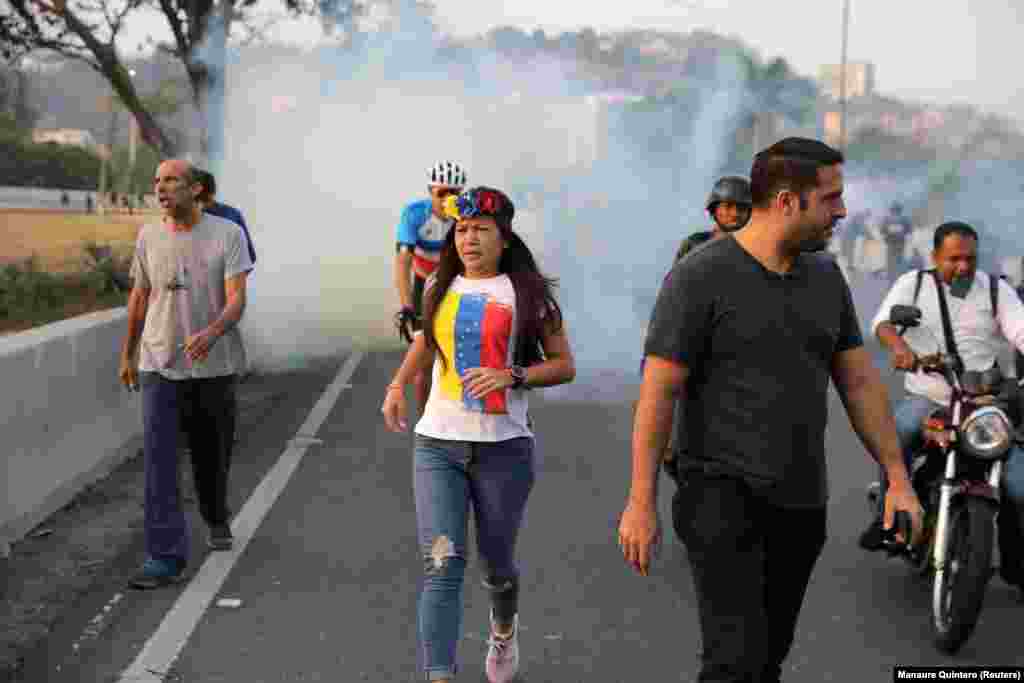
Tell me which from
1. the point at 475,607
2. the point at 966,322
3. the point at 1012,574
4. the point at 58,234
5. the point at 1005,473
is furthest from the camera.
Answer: the point at 58,234

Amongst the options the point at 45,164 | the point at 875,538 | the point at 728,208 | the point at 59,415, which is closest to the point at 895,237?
the point at 45,164

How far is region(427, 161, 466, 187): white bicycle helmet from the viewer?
8.83 metres

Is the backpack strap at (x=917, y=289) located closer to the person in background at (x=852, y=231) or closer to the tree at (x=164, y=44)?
the tree at (x=164, y=44)

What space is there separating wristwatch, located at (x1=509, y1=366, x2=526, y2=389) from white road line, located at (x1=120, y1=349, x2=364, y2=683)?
1.66 meters

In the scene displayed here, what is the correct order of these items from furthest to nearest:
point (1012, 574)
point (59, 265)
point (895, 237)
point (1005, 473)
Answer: point (895, 237) → point (59, 265) → point (1012, 574) → point (1005, 473)

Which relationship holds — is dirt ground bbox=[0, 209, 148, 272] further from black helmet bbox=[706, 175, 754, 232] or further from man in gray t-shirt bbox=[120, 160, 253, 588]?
black helmet bbox=[706, 175, 754, 232]

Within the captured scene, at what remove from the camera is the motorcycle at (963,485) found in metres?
5.89

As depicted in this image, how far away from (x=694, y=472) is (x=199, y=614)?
303 cm

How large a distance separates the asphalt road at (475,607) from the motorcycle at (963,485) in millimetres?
221

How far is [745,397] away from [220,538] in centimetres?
418

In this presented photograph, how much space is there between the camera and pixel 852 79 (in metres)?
43.6

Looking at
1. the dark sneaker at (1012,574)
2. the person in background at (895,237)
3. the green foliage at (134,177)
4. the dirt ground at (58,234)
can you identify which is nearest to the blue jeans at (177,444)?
the dark sneaker at (1012,574)

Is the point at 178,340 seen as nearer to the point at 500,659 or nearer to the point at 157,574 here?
the point at 157,574

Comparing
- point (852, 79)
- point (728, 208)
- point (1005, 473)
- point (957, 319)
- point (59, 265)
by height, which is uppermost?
point (852, 79)
